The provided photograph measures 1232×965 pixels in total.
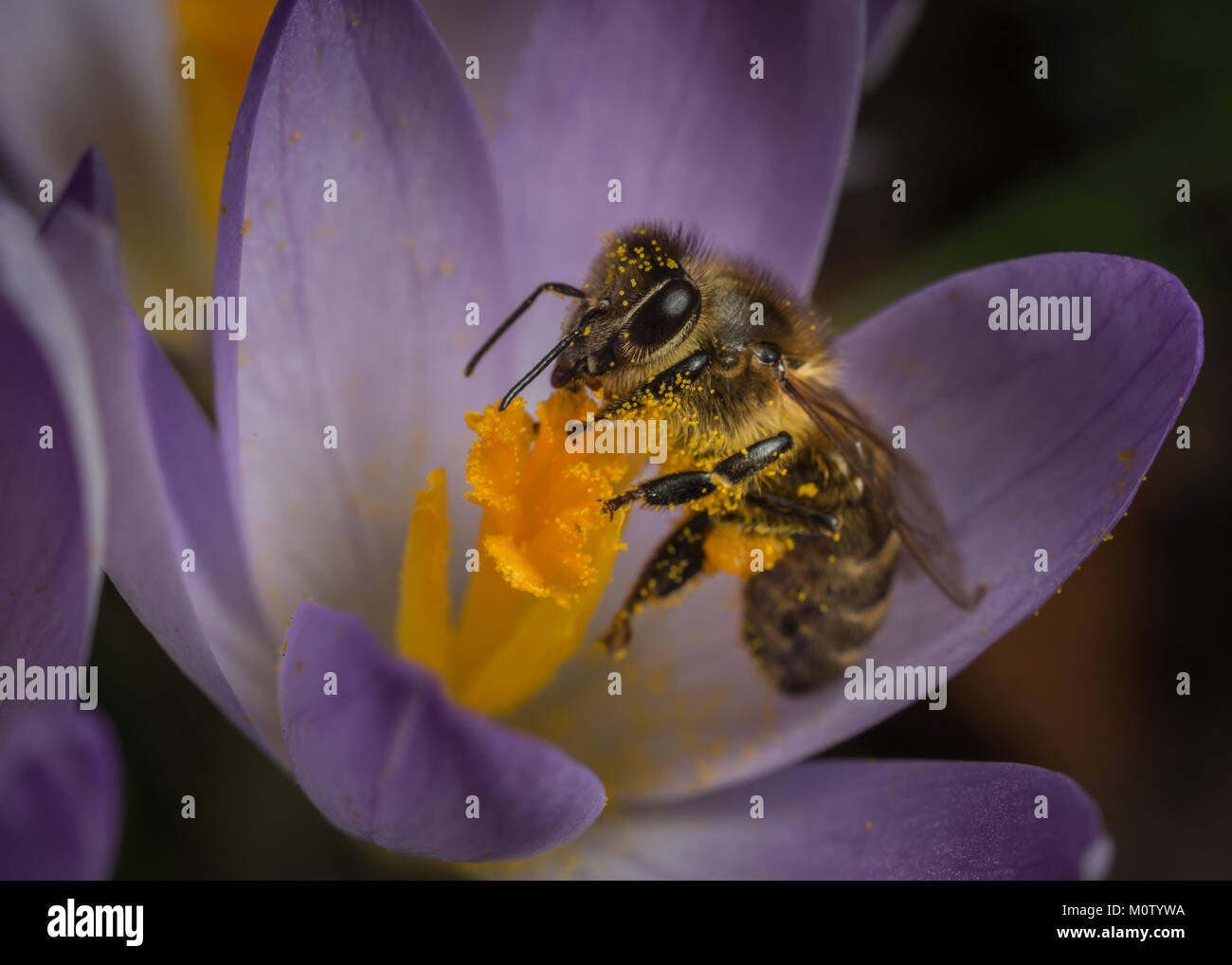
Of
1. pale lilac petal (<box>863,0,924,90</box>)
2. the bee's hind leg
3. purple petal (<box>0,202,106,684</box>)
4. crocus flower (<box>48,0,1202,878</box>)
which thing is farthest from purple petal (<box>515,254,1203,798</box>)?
purple petal (<box>0,202,106,684</box>)

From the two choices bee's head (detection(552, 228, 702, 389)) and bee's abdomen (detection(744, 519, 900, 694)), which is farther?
bee's abdomen (detection(744, 519, 900, 694))

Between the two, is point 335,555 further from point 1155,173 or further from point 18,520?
point 1155,173

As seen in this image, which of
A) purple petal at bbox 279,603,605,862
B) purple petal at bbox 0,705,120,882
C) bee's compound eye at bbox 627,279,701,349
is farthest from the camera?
bee's compound eye at bbox 627,279,701,349

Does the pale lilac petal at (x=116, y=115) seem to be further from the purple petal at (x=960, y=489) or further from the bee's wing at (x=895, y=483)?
the bee's wing at (x=895, y=483)

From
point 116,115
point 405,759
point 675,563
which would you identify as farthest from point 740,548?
point 116,115

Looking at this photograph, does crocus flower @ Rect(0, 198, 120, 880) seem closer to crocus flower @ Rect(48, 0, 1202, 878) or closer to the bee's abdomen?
crocus flower @ Rect(48, 0, 1202, 878)

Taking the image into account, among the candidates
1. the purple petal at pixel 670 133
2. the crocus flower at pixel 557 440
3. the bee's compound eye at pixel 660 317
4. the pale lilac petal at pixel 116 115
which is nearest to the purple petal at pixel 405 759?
the crocus flower at pixel 557 440
